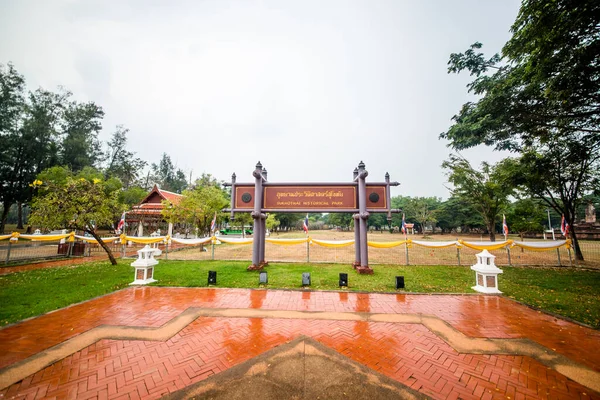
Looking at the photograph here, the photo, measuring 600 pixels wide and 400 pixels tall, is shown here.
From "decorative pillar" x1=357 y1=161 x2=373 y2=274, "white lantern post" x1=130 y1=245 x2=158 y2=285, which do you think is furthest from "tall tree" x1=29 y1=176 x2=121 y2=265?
"decorative pillar" x1=357 y1=161 x2=373 y2=274

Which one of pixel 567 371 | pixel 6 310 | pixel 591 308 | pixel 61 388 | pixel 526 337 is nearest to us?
pixel 61 388

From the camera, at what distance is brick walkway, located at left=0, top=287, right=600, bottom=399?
132 inches

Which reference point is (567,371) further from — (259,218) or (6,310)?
(6,310)

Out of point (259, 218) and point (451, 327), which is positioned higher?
point (259, 218)

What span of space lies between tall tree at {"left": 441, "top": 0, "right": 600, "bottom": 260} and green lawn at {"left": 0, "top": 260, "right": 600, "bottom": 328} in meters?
6.64

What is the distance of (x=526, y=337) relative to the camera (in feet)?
16.0

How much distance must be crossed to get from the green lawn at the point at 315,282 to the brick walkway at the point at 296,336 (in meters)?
1.03

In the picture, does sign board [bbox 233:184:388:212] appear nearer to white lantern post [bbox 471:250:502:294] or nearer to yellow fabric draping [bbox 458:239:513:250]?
white lantern post [bbox 471:250:502:294]

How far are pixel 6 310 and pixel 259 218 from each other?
8.26 m

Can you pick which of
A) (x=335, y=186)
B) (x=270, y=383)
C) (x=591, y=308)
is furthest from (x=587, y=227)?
(x=270, y=383)

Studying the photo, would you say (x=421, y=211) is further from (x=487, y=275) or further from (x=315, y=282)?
(x=315, y=282)

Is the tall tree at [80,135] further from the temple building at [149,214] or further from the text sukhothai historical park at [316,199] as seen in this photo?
the text sukhothai historical park at [316,199]

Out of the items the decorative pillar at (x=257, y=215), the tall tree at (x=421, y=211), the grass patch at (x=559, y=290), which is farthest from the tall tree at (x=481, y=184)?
the tall tree at (x=421, y=211)

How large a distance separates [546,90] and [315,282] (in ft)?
35.3
